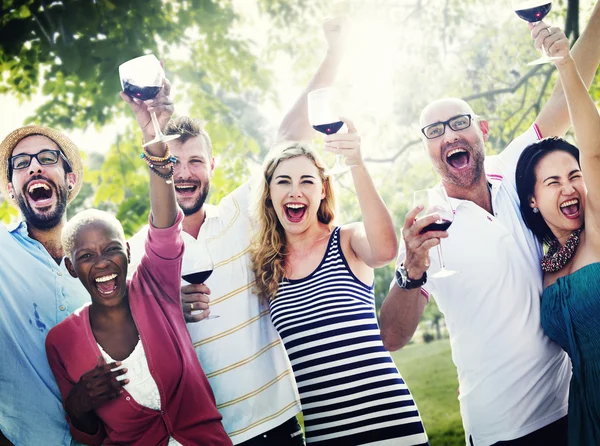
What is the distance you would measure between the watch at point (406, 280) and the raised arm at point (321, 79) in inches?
37.6

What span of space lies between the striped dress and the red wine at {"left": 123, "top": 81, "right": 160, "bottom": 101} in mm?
1009

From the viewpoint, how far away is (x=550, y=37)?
2570 mm

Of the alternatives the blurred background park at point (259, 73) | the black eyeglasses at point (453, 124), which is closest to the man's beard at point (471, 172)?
the black eyeglasses at point (453, 124)

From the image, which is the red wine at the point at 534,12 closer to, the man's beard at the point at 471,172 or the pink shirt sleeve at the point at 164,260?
the man's beard at the point at 471,172

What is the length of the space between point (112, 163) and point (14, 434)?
7.41 feet

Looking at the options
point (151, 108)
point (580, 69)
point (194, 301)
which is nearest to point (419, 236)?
point (194, 301)

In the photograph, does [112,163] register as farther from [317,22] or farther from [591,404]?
[591,404]

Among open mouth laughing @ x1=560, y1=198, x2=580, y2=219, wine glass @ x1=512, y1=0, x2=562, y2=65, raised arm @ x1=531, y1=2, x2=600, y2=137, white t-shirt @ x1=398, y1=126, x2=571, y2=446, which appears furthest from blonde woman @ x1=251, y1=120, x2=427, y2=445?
raised arm @ x1=531, y1=2, x2=600, y2=137

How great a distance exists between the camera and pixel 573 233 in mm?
2762

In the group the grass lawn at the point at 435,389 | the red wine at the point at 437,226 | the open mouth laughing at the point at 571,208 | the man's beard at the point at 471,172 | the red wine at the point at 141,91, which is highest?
the red wine at the point at 141,91

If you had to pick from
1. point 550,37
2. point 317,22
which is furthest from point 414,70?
point 550,37

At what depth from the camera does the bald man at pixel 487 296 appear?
9.20 feet

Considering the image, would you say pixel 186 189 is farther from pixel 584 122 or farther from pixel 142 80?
pixel 584 122

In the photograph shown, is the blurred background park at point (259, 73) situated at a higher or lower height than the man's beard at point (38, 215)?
higher
